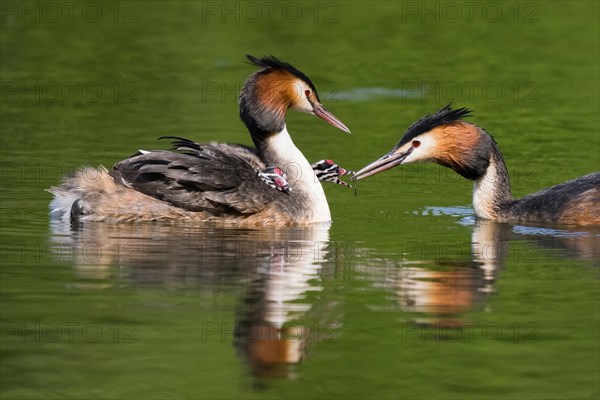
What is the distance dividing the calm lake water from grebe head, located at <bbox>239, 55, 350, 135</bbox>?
1121 millimetres

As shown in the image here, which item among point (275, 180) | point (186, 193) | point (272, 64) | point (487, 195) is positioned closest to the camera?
point (186, 193)

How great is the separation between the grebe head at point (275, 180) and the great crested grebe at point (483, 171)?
0.68m

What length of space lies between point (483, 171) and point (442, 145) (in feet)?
1.70

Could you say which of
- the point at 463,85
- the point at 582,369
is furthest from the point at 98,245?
the point at 463,85

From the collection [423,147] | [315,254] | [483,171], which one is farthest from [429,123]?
[315,254]

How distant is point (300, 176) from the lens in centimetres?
1286

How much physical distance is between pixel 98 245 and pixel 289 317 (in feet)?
8.66

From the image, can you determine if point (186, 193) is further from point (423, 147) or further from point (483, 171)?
point (483, 171)

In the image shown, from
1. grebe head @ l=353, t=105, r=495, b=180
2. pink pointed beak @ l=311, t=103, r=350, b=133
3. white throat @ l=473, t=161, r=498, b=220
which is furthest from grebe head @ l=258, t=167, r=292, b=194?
white throat @ l=473, t=161, r=498, b=220

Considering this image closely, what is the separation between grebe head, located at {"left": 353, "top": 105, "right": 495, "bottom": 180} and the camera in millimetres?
12914

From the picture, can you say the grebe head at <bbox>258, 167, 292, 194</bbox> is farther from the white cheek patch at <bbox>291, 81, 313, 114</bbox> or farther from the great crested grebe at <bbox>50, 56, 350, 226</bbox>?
the white cheek patch at <bbox>291, 81, 313, 114</bbox>

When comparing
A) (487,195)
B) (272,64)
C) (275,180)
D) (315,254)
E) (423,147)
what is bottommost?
(315,254)

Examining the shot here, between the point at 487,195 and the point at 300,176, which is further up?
the point at 300,176

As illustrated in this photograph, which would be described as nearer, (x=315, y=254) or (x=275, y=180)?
(x=315, y=254)
